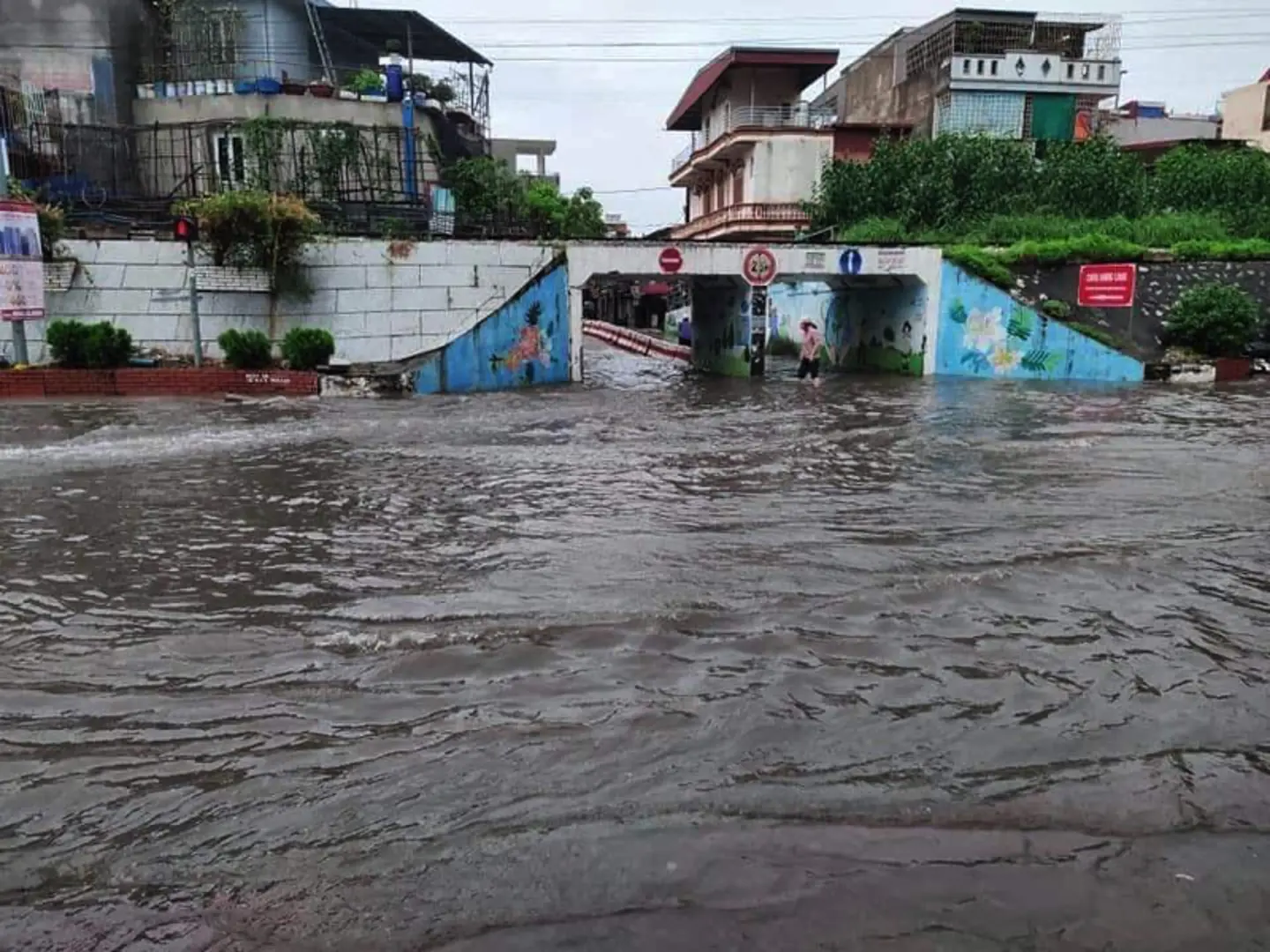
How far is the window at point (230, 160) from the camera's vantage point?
23516 mm

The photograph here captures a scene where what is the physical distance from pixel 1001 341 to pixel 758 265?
624 centimetres

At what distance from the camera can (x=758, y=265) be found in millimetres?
22312

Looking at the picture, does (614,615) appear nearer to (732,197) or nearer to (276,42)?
(276,42)

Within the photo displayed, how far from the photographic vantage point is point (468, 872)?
9.86 ft

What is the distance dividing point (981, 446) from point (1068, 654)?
7453 mm

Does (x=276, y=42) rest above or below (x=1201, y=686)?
above

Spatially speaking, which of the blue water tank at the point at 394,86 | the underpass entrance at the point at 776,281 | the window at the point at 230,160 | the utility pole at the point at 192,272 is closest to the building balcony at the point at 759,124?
the underpass entrance at the point at 776,281

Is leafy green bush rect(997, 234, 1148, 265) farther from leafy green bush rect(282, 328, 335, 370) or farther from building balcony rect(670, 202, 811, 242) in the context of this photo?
leafy green bush rect(282, 328, 335, 370)

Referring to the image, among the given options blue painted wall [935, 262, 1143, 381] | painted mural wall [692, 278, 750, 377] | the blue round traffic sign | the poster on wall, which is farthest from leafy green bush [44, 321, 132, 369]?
blue painted wall [935, 262, 1143, 381]

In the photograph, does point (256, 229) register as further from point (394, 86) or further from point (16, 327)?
point (394, 86)

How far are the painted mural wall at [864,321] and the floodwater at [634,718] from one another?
51.2ft

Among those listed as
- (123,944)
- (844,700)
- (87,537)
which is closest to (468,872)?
(123,944)

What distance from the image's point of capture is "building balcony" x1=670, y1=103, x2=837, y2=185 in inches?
1500

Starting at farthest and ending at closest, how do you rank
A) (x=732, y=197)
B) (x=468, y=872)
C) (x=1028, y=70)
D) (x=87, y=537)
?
(x=732, y=197) < (x=1028, y=70) < (x=87, y=537) < (x=468, y=872)
